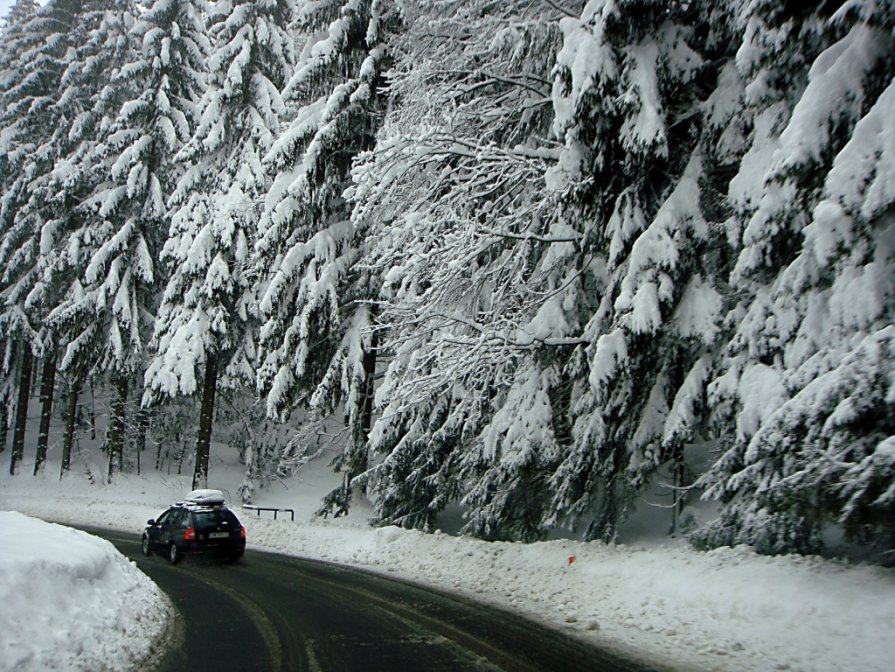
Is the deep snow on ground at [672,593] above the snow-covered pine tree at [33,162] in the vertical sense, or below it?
below

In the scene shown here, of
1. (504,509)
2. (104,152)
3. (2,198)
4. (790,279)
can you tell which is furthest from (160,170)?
(790,279)

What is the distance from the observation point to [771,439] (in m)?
7.11

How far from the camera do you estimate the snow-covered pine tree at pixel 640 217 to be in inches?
384

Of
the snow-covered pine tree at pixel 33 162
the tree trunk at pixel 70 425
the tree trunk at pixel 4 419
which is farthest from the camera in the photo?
the tree trunk at pixel 4 419

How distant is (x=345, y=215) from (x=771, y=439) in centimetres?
1598

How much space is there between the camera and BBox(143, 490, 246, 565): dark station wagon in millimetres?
15078

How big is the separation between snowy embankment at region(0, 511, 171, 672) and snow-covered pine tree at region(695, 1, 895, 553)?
721 centimetres

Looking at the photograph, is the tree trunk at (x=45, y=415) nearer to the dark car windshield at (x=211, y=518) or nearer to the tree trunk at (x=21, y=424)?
the tree trunk at (x=21, y=424)

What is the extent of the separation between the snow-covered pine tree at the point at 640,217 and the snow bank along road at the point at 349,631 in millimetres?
3480

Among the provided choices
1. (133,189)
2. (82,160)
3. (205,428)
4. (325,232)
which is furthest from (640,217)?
(82,160)

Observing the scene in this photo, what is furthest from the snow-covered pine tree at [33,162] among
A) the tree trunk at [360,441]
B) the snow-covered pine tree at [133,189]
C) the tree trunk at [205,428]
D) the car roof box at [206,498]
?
the tree trunk at [360,441]

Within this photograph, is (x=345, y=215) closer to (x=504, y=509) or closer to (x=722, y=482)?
(x=504, y=509)

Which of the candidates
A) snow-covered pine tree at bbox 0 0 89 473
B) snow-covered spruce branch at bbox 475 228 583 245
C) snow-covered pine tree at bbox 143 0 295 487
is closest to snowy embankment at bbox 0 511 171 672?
snow-covered spruce branch at bbox 475 228 583 245

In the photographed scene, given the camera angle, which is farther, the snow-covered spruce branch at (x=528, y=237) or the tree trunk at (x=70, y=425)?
the tree trunk at (x=70, y=425)
